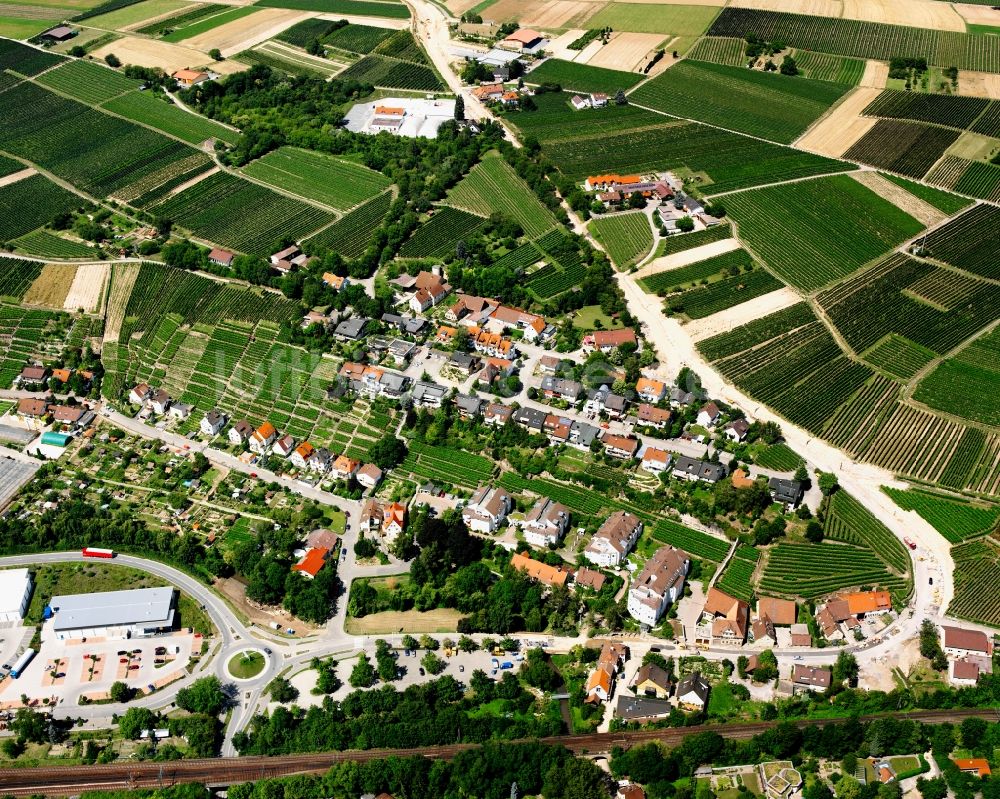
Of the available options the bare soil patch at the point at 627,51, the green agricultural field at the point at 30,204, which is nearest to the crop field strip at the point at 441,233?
the green agricultural field at the point at 30,204

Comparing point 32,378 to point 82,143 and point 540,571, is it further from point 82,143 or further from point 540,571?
point 540,571

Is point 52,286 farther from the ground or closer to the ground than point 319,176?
closer to the ground

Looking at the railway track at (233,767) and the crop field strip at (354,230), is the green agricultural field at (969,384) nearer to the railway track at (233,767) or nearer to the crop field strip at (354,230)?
the railway track at (233,767)

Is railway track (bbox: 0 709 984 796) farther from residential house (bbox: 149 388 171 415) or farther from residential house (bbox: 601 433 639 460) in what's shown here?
residential house (bbox: 149 388 171 415)

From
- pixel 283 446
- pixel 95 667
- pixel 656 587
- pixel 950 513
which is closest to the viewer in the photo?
pixel 95 667

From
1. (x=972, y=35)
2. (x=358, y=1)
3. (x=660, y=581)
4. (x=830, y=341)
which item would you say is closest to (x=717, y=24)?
(x=972, y=35)

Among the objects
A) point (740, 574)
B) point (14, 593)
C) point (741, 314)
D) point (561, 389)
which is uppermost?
point (741, 314)

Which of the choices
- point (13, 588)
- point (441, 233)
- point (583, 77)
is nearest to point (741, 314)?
point (441, 233)

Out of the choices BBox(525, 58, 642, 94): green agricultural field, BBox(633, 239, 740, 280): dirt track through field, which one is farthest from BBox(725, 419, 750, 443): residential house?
BBox(525, 58, 642, 94): green agricultural field
